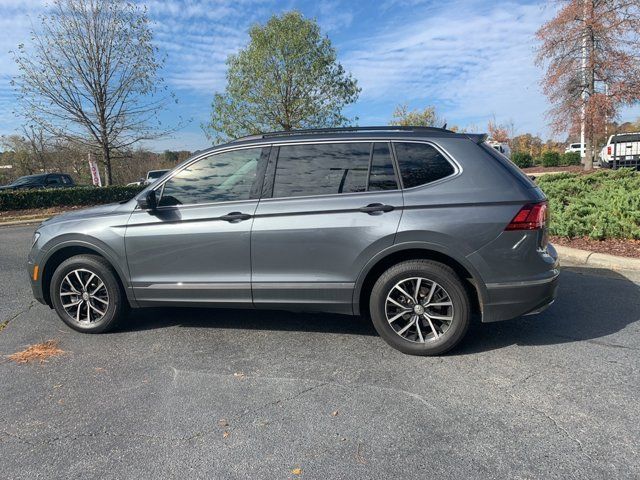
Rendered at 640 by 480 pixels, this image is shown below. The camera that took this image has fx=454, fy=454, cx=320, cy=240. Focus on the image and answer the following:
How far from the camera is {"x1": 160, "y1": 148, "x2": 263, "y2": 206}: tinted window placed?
4023mm

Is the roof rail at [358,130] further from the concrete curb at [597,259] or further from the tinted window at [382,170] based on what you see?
the concrete curb at [597,259]

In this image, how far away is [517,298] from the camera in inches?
139

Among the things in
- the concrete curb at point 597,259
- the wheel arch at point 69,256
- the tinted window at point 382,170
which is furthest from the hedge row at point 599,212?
the wheel arch at point 69,256

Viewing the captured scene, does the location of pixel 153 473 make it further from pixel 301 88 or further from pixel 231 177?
pixel 301 88

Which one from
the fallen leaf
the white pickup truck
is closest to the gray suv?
the fallen leaf

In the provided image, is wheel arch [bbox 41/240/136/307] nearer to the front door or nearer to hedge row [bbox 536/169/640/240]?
the front door

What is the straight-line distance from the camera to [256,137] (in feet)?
13.9

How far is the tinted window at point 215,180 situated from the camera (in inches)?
158

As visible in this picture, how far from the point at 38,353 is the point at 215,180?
2.16m

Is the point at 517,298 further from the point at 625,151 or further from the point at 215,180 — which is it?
the point at 625,151

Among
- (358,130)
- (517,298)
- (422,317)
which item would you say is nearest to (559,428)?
(517,298)

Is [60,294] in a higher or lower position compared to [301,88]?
lower

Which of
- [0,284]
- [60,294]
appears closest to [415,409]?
[60,294]

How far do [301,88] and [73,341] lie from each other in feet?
55.1
